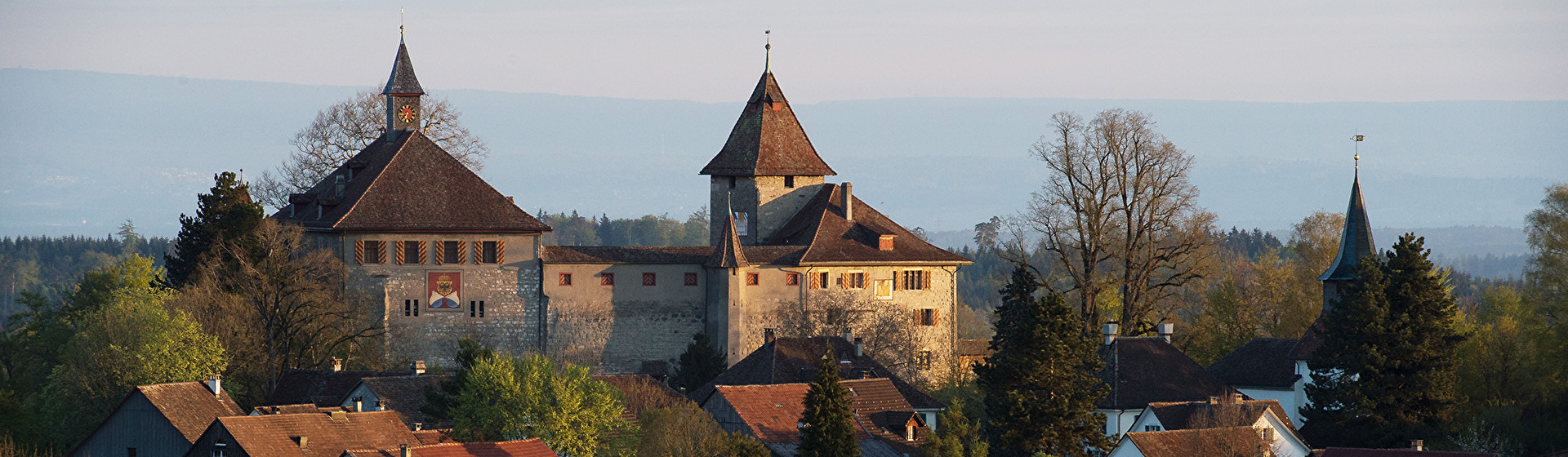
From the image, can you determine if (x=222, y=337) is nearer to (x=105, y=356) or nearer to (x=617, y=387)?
(x=105, y=356)

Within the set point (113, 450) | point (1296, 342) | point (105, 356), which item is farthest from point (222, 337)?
point (1296, 342)

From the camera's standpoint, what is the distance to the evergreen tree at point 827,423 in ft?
143

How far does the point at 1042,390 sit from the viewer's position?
45000mm

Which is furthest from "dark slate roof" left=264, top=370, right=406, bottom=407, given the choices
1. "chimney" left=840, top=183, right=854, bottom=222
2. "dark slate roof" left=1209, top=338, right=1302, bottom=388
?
"dark slate roof" left=1209, top=338, right=1302, bottom=388

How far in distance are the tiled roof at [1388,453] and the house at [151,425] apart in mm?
22935

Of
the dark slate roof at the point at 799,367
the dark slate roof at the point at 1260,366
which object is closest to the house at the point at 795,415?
the dark slate roof at the point at 799,367

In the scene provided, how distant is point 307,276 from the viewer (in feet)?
192

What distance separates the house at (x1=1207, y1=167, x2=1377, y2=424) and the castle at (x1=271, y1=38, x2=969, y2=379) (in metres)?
10.5

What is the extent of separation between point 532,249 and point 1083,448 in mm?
21050

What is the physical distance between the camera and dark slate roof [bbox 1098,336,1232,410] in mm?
53344

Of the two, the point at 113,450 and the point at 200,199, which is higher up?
the point at 200,199

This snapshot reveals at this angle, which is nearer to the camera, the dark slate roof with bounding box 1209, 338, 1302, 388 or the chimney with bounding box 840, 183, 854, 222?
the dark slate roof with bounding box 1209, 338, 1302, 388

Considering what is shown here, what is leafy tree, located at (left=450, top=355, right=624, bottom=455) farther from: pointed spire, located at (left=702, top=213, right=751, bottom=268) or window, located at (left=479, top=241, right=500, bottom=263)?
pointed spire, located at (left=702, top=213, right=751, bottom=268)

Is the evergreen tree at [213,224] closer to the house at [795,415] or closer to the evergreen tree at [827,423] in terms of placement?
the house at [795,415]
